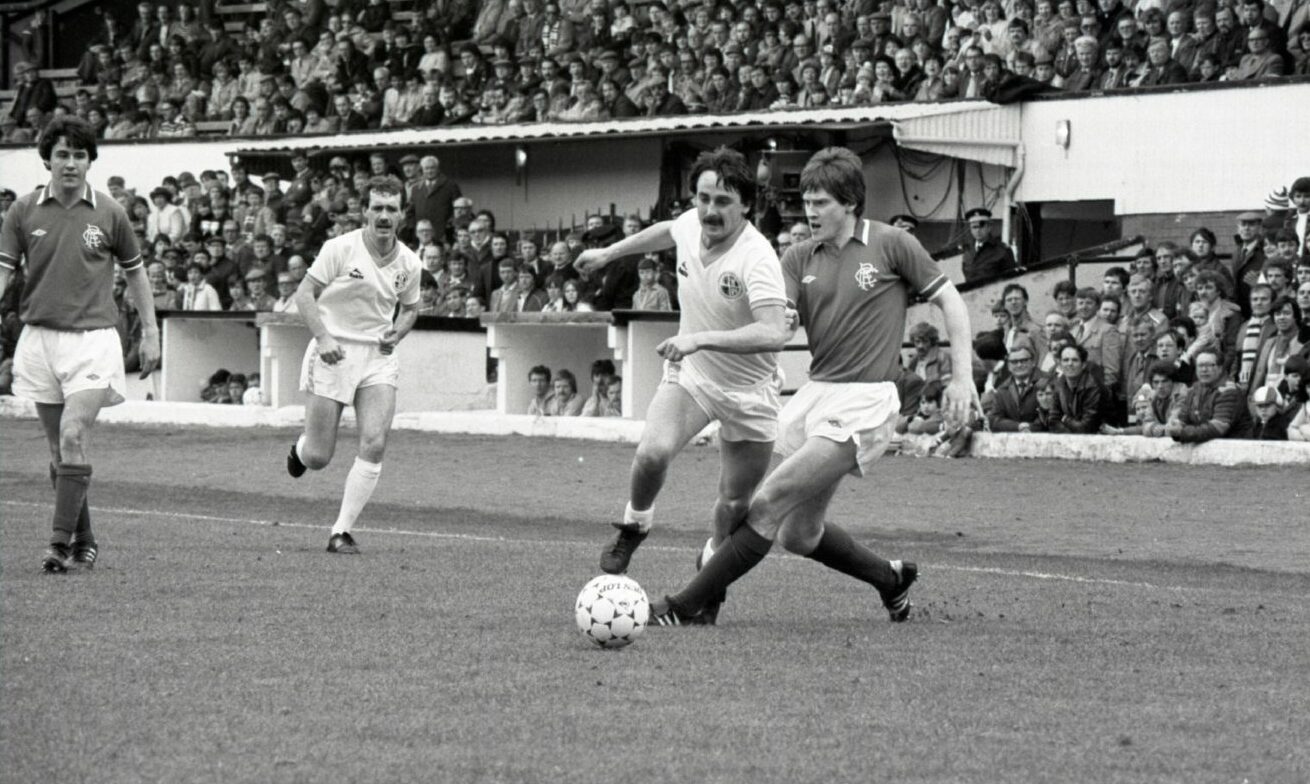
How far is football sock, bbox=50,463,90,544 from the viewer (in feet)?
35.2

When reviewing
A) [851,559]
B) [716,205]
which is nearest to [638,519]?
[851,559]

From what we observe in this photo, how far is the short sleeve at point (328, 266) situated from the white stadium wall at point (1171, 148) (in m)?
13.0

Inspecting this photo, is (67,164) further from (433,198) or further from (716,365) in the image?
(433,198)

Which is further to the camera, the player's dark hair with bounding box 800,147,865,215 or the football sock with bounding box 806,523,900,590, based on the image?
the football sock with bounding box 806,523,900,590

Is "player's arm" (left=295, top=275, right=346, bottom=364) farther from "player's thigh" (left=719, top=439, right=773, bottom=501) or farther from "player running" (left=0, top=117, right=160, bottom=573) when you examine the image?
"player's thigh" (left=719, top=439, right=773, bottom=501)

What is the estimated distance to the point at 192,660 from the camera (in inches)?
309

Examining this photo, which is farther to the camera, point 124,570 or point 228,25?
point 228,25

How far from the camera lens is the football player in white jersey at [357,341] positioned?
12391 millimetres

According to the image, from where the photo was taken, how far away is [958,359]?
870 centimetres

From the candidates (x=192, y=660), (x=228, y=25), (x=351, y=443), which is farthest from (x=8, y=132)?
(x=192, y=660)

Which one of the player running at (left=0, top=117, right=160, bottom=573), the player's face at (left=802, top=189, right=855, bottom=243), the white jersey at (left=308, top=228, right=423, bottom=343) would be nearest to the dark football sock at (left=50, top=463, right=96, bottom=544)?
the player running at (left=0, top=117, right=160, bottom=573)

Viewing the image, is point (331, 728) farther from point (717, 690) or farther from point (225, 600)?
point (225, 600)

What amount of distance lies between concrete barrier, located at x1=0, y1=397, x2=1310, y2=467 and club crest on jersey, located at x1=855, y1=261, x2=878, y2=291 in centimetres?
983

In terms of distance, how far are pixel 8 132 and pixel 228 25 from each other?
4.42 m
